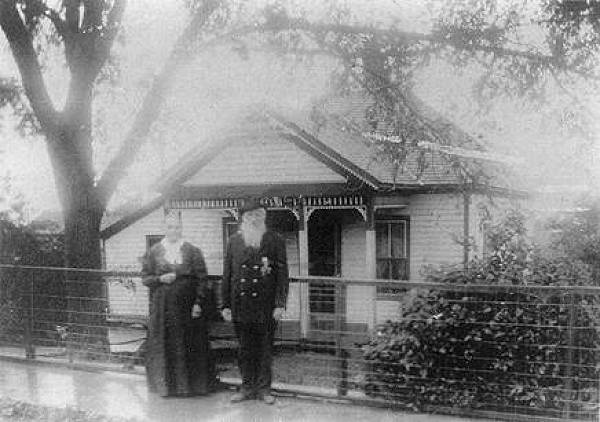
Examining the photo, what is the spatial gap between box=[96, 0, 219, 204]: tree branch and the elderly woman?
3667 millimetres

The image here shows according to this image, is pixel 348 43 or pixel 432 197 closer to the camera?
pixel 348 43

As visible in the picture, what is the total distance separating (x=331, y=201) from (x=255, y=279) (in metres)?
11.0

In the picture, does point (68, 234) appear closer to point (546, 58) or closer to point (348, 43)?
point (348, 43)

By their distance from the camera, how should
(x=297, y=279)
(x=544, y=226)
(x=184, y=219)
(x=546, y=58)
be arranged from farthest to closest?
(x=184, y=219)
(x=544, y=226)
(x=546, y=58)
(x=297, y=279)

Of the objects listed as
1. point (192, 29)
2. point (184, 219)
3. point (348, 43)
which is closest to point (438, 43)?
point (348, 43)

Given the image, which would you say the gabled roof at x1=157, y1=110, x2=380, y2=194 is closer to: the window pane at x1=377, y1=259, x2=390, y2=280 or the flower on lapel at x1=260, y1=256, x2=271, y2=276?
the window pane at x1=377, y1=259, x2=390, y2=280

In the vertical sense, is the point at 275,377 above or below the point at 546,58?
below

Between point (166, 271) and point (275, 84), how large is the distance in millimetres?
4885

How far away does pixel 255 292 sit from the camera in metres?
7.19

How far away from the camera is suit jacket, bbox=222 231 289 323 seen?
23.6 ft

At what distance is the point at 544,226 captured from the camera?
1775cm

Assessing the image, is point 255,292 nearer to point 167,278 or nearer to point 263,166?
point 167,278

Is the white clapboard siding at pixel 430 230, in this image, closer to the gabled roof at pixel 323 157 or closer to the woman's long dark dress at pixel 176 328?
the gabled roof at pixel 323 157

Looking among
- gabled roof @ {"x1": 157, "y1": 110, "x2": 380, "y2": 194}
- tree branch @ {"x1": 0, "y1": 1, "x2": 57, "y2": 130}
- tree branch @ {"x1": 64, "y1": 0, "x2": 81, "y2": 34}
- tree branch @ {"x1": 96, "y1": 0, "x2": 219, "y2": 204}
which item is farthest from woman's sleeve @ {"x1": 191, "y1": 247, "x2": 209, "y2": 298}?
gabled roof @ {"x1": 157, "y1": 110, "x2": 380, "y2": 194}
